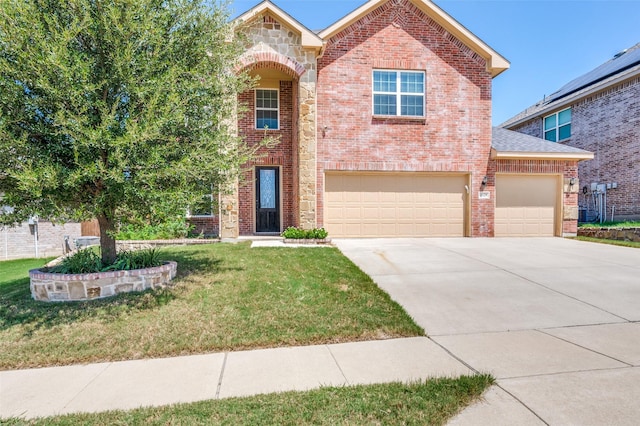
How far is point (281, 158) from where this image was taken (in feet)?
41.9

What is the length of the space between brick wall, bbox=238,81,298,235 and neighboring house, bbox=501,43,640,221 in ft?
47.3

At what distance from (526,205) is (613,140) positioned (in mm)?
6852

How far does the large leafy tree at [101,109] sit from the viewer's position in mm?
4668

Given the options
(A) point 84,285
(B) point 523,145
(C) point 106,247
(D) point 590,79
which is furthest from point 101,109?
(D) point 590,79

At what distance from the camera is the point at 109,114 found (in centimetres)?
513

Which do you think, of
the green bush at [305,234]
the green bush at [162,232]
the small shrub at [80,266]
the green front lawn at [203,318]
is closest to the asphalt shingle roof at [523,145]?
the green bush at [305,234]

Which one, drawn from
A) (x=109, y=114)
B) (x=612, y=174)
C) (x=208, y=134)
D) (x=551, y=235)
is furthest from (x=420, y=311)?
(x=612, y=174)

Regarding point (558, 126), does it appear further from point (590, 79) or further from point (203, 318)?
point (203, 318)

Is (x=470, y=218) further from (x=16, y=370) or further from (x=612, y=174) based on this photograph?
(x=16, y=370)

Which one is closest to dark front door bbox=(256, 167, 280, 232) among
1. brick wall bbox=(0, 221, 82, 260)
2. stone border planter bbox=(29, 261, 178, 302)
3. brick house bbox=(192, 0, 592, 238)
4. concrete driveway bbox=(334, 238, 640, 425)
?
brick house bbox=(192, 0, 592, 238)

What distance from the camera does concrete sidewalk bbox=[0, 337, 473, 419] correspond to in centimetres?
305

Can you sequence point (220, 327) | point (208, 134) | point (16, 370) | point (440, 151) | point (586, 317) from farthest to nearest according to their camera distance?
point (440, 151) < point (208, 134) < point (586, 317) < point (220, 327) < point (16, 370)

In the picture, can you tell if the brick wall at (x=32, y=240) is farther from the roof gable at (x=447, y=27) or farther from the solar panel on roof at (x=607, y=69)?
the solar panel on roof at (x=607, y=69)

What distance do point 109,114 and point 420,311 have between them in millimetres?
5509
